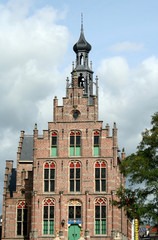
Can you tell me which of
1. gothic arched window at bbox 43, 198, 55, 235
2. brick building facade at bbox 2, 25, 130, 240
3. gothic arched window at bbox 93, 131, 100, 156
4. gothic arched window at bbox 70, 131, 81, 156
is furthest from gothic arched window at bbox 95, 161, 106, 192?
gothic arched window at bbox 43, 198, 55, 235

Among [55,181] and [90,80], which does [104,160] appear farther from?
[90,80]

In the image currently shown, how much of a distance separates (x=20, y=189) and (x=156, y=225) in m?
23.6

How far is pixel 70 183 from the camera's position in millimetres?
52469

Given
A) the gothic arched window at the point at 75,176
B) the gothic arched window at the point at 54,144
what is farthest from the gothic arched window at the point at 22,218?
the gothic arched window at the point at 54,144

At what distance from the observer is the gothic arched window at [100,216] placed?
167 feet

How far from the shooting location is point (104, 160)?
52438 millimetres

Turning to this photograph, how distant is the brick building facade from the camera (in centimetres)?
5122

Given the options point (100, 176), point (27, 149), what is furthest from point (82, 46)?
point (100, 176)

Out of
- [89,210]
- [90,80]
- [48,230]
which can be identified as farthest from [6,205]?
[90,80]

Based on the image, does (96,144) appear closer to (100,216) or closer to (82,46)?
(100,216)

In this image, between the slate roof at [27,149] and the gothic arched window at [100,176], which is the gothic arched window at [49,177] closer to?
the gothic arched window at [100,176]

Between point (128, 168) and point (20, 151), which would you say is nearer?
point (128, 168)

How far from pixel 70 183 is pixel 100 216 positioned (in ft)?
15.9

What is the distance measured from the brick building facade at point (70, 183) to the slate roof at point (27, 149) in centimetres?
965
